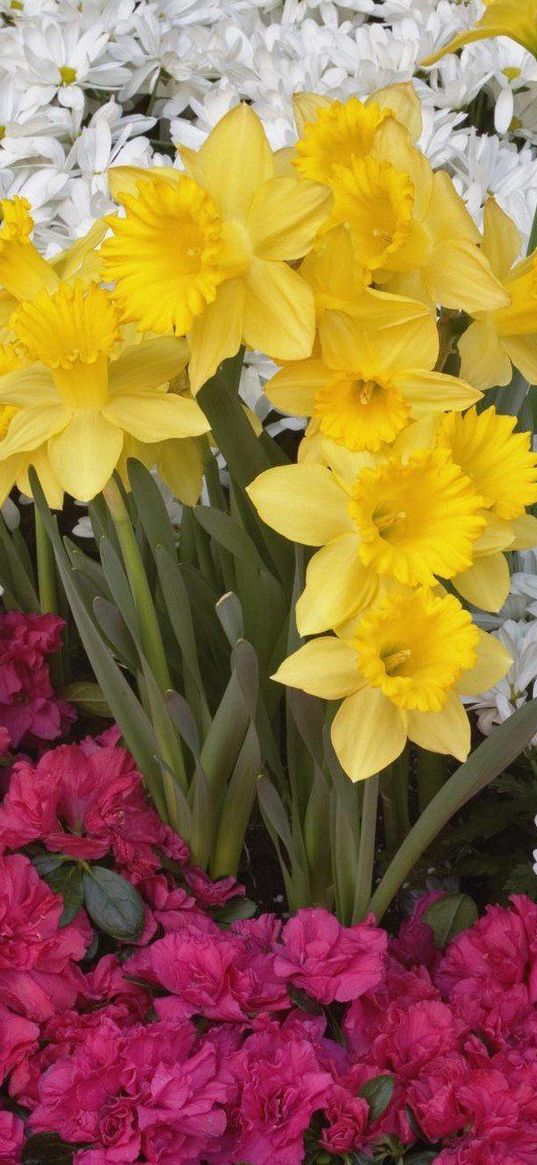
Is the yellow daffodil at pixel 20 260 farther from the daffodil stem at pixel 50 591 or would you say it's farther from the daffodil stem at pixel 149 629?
the daffodil stem at pixel 50 591

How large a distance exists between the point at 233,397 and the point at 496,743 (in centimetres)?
35

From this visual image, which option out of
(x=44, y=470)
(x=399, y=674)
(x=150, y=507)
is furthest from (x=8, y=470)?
(x=399, y=674)

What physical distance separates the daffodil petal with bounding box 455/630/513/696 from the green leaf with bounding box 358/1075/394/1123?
0.29m

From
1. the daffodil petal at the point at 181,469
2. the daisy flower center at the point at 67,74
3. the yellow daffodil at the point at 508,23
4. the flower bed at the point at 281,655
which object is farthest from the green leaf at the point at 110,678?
the daisy flower center at the point at 67,74

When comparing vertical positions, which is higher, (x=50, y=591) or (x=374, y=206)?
(x=374, y=206)

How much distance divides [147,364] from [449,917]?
1.94ft

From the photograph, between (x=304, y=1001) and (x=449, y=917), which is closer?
(x=304, y=1001)

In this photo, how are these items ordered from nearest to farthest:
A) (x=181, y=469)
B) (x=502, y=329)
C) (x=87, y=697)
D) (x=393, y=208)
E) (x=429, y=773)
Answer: (x=393, y=208) < (x=502, y=329) < (x=181, y=469) < (x=429, y=773) < (x=87, y=697)

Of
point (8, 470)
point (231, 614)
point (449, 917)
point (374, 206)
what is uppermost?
point (374, 206)

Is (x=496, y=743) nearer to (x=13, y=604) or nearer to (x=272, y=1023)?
A: (x=272, y=1023)

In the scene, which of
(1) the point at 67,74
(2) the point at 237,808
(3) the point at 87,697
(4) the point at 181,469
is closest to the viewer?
(4) the point at 181,469

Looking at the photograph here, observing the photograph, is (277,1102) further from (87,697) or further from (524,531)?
(87,697)

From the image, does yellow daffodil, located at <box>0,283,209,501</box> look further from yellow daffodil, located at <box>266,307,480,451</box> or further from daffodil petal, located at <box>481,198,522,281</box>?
daffodil petal, located at <box>481,198,522,281</box>

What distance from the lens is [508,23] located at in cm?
95
